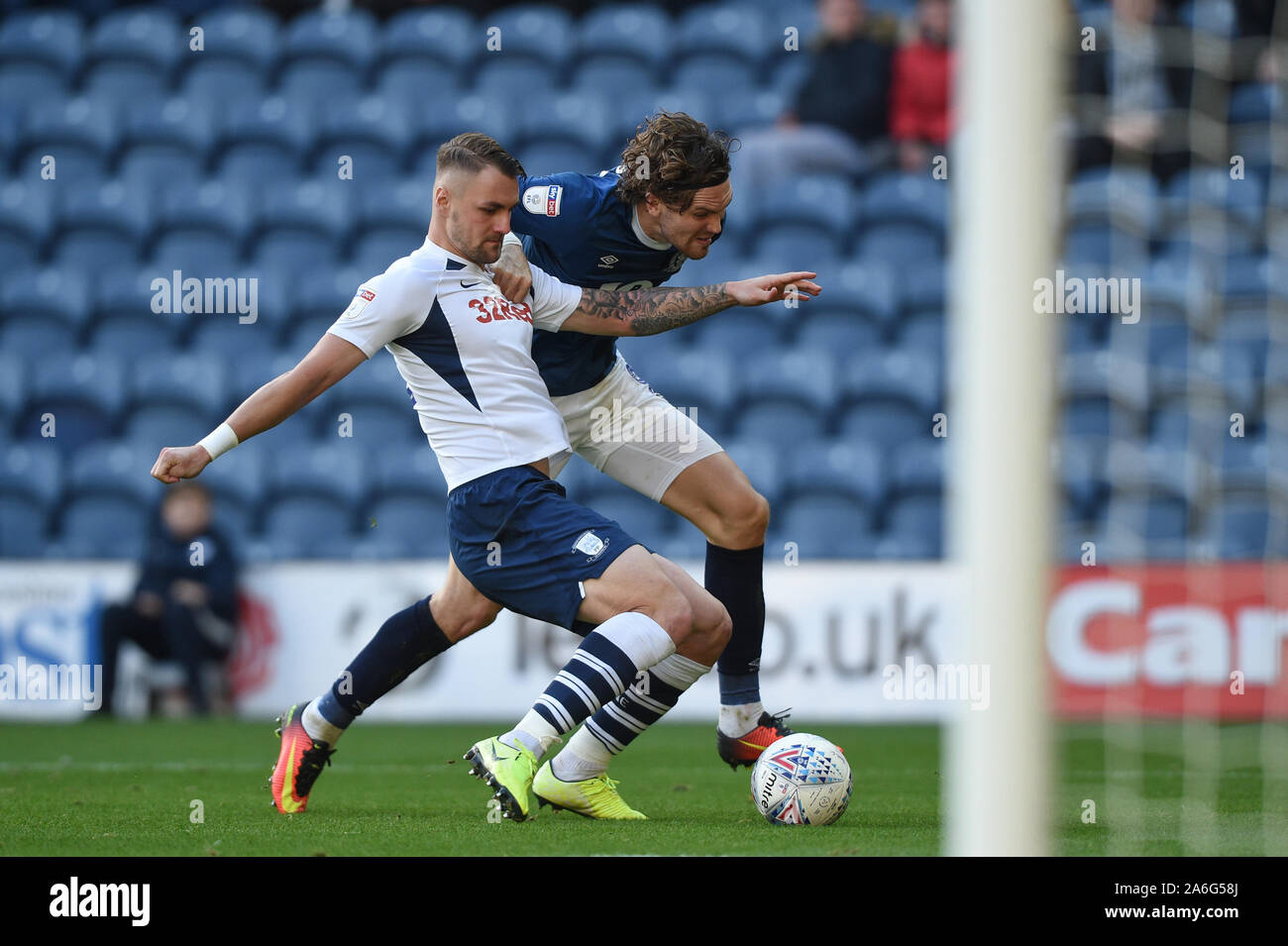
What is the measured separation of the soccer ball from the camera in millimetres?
4090

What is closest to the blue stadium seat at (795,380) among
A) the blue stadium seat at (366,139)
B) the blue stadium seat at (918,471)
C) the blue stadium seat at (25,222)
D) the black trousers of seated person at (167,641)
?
the blue stadium seat at (918,471)

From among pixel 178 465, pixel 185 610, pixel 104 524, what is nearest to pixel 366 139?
pixel 104 524

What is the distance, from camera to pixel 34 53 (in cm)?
1130

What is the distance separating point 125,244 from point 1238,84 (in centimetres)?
797

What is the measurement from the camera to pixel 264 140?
10.9 m

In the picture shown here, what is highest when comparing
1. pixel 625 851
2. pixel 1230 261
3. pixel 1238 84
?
pixel 1238 84

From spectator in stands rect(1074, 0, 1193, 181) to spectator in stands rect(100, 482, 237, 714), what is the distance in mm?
5995

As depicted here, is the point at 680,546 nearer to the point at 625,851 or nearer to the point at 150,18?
the point at 625,851

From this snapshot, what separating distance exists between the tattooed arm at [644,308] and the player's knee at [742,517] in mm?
616

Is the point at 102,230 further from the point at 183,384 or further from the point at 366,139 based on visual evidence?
the point at 366,139

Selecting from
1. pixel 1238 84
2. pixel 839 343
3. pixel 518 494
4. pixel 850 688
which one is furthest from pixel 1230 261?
pixel 518 494

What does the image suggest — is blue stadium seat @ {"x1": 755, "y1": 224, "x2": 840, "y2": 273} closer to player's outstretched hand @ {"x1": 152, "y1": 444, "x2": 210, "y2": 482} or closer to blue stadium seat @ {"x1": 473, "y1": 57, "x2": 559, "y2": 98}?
blue stadium seat @ {"x1": 473, "y1": 57, "x2": 559, "y2": 98}

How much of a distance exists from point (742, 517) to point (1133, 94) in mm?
6067

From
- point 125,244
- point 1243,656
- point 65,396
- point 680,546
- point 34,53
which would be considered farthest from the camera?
point 34,53
